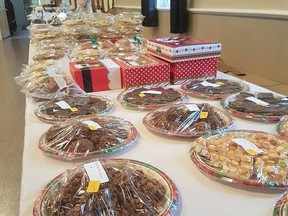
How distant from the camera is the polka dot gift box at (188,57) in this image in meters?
1.33

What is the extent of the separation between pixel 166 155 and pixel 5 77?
441 cm

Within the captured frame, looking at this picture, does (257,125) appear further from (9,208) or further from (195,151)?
(9,208)

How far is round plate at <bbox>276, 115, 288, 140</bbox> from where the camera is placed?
0.83 metres

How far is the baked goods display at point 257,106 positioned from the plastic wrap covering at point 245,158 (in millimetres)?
179

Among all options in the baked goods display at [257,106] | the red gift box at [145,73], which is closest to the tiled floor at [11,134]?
the baked goods display at [257,106]

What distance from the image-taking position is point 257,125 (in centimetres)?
94

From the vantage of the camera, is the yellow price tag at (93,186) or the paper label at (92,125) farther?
the paper label at (92,125)

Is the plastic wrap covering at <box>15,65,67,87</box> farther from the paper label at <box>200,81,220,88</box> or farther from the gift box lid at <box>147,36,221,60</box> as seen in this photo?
the paper label at <box>200,81,220,88</box>

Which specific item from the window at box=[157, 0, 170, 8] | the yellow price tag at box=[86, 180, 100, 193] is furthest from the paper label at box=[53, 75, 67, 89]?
the window at box=[157, 0, 170, 8]

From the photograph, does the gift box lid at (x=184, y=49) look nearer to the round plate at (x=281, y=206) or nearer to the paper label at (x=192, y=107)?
the paper label at (x=192, y=107)

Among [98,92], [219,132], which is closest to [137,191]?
[219,132]

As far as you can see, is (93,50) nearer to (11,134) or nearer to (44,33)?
(44,33)

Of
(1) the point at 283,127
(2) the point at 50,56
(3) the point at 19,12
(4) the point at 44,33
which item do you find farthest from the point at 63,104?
(3) the point at 19,12

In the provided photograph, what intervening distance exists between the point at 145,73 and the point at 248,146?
729 mm
